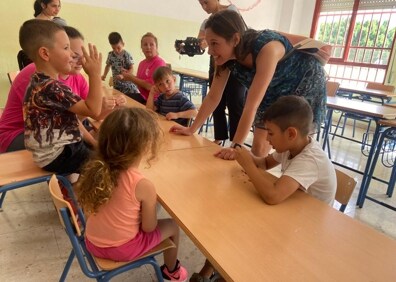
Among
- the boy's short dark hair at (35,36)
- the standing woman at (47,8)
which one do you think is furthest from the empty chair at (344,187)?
the standing woman at (47,8)

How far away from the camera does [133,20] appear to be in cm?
529

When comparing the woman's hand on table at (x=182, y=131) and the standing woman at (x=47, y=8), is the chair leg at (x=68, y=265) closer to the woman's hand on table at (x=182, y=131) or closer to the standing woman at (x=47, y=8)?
the woman's hand on table at (x=182, y=131)

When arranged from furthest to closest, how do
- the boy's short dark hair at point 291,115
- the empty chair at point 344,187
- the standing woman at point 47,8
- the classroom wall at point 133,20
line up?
the classroom wall at point 133,20, the standing woman at point 47,8, the empty chair at point 344,187, the boy's short dark hair at point 291,115

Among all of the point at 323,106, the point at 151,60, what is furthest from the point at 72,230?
the point at 151,60

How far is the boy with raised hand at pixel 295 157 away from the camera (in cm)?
106

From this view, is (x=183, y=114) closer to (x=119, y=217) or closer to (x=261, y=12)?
(x=119, y=217)

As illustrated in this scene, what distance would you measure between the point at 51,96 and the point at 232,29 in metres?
0.89

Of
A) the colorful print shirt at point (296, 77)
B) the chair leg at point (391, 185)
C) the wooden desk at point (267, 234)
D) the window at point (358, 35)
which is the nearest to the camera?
Result: the wooden desk at point (267, 234)

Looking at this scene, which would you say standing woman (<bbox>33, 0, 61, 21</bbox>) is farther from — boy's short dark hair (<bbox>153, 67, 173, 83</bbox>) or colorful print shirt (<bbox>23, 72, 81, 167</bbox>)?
colorful print shirt (<bbox>23, 72, 81, 167</bbox>)

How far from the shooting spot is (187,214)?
0.92 metres

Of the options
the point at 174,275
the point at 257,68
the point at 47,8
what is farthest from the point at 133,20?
the point at 174,275

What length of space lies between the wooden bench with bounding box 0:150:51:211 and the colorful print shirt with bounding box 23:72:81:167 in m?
0.06

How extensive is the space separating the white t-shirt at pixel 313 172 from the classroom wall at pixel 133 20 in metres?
4.77

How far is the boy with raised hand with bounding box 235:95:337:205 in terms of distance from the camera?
106 cm
